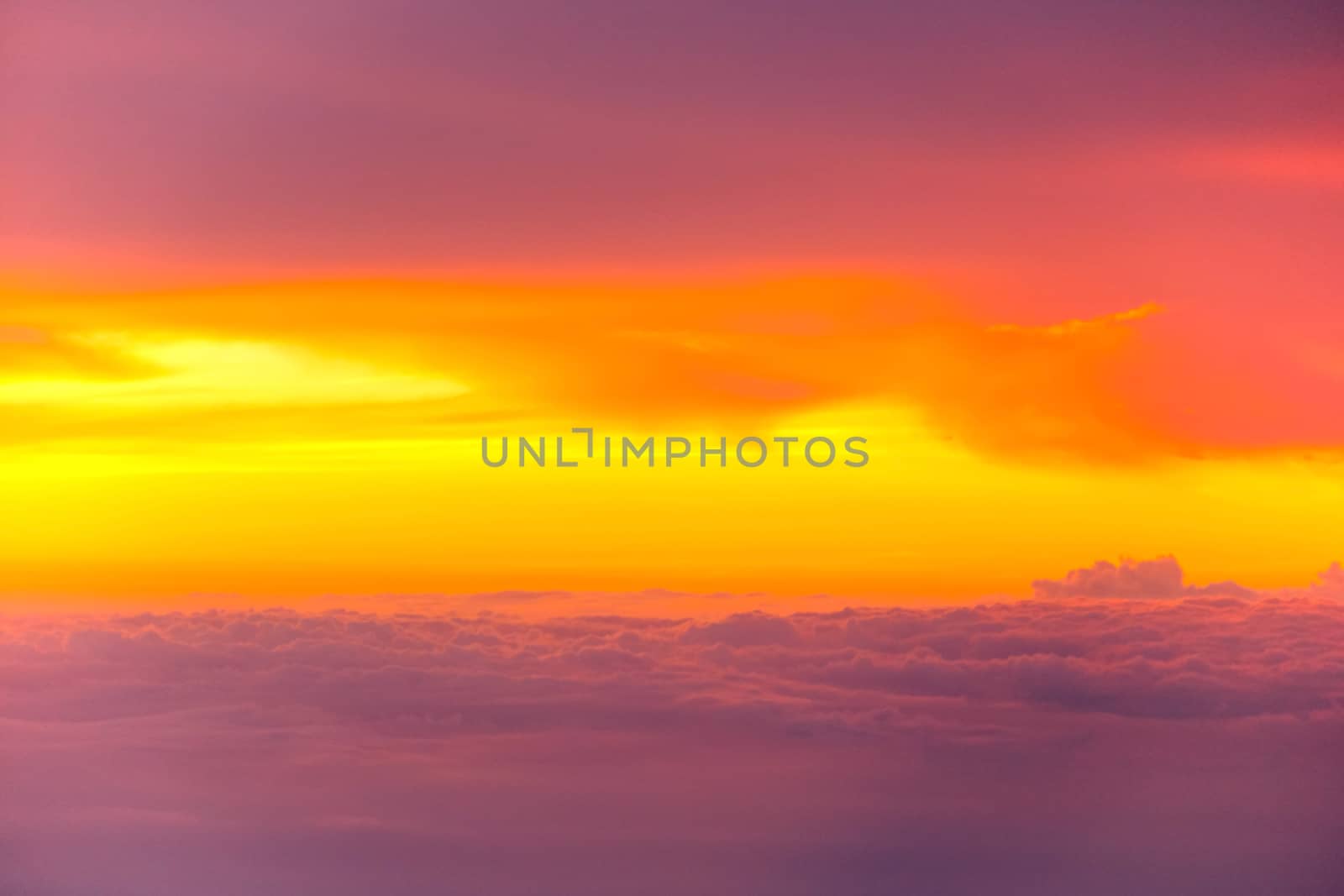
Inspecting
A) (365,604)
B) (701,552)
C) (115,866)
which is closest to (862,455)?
(701,552)

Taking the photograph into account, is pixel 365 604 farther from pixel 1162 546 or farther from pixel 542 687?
pixel 1162 546

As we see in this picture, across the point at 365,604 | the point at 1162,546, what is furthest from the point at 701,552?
the point at 1162,546

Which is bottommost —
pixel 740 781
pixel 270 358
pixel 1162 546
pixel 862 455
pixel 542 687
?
pixel 740 781

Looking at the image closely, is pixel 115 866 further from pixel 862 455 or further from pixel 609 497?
pixel 862 455

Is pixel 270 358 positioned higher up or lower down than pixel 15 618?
higher up

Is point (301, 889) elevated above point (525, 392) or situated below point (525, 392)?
below

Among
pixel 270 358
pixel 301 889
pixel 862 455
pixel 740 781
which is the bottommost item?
pixel 301 889

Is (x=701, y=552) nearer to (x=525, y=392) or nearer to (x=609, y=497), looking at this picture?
(x=609, y=497)

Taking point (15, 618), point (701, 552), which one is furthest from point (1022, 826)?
point (15, 618)
